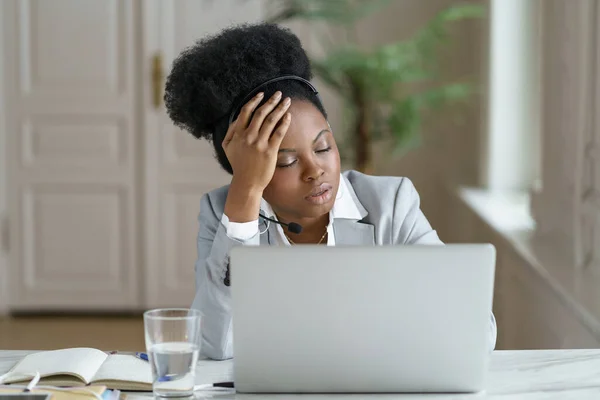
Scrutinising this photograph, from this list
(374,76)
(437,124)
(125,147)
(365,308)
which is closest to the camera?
(365,308)

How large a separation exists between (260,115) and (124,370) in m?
0.58

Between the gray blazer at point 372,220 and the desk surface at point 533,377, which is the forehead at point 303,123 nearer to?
the gray blazer at point 372,220

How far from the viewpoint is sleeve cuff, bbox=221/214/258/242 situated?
1.63m

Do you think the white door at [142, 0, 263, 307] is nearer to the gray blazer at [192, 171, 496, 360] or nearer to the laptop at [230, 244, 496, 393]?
the gray blazer at [192, 171, 496, 360]

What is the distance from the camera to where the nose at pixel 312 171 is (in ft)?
5.55

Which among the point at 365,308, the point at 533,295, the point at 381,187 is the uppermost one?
the point at 381,187

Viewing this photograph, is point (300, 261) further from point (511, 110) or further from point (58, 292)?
point (58, 292)

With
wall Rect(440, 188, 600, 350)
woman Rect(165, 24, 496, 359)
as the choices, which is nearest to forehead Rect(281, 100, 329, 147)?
woman Rect(165, 24, 496, 359)

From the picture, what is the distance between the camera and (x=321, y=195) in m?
1.71

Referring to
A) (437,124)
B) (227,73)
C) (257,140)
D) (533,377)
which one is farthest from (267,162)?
(437,124)

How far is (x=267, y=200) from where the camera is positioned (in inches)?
70.9

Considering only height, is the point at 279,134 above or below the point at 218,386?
above

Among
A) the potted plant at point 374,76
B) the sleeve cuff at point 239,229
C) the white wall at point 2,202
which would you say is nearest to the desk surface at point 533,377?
the sleeve cuff at point 239,229

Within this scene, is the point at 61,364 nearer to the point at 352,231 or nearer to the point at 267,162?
the point at 267,162
